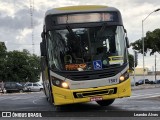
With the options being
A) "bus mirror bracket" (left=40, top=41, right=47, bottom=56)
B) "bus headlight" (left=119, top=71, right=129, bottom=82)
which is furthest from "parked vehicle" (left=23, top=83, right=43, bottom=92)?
"bus headlight" (left=119, top=71, right=129, bottom=82)

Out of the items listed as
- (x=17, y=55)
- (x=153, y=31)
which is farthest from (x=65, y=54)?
(x=17, y=55)

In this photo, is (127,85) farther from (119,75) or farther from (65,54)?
(65,54)

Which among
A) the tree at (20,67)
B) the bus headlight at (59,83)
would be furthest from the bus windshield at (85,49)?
the tree at (20,67)

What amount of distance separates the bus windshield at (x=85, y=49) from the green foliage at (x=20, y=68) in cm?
7150

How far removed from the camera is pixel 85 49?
1559 cm

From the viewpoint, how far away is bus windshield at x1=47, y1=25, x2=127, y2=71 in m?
15.4

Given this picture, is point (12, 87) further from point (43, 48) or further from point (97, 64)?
point (97, 64)

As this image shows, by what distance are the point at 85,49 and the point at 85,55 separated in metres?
0.23

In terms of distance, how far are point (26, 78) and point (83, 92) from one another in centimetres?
7575

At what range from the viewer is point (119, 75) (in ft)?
51.1

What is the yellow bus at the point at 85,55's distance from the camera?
1527 cm

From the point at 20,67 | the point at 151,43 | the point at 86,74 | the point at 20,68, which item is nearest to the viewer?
the point at 86,74

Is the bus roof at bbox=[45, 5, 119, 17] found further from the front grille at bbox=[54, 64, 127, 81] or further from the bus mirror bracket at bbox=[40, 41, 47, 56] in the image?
the front grille at bbox=[54, 64, 127, 81]

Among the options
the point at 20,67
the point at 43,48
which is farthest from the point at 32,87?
the point at 43,48
